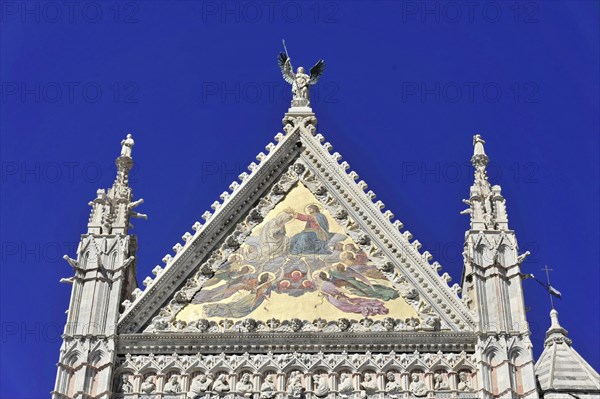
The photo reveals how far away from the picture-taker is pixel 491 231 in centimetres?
1962

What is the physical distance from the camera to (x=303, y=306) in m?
19.0

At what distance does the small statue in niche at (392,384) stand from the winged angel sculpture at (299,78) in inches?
242

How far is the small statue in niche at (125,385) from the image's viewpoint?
18.0 metres

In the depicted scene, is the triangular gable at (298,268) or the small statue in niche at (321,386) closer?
the small statue in niche at (321,386)

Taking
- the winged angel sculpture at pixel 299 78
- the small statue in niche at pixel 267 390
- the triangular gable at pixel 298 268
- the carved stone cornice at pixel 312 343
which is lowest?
the small statue in niche at pixel 267 390

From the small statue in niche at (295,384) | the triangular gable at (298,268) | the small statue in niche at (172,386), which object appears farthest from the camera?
the triangular gable at (298,268)

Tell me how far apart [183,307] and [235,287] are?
0.90 m

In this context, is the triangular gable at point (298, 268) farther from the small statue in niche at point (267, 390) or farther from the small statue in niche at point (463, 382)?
the small statue in niche at point (267, 390)

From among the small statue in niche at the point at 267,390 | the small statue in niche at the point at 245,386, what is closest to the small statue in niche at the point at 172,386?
the small statue in niche at the point at 245,386

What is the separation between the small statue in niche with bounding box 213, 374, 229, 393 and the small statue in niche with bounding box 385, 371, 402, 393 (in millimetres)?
2383

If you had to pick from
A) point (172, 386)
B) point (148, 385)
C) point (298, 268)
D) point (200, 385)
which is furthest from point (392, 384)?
point (148, 385)

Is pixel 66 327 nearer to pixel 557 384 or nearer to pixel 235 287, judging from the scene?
pixel 235 287

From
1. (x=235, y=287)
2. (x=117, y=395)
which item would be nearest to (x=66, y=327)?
(x=117, y=395)

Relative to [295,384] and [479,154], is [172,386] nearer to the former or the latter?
[295,384]
